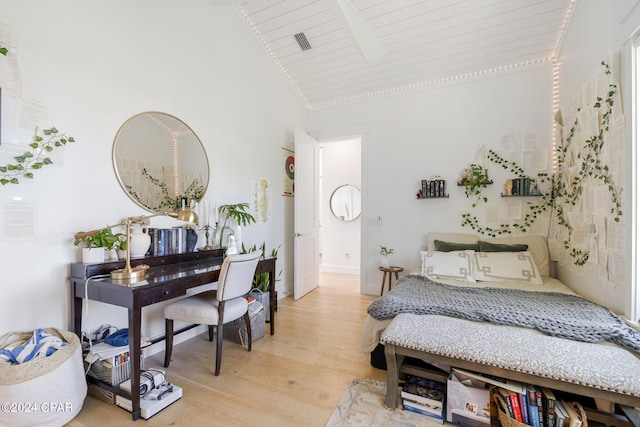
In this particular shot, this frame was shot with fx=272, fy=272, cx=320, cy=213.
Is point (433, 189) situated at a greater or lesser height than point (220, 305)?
greater

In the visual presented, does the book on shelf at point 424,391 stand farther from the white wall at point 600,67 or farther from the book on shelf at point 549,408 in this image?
the white wall at point 600,67

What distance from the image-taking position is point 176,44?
2.44 meters

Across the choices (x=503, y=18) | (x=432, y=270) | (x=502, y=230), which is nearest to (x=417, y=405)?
(x=432, y=270)

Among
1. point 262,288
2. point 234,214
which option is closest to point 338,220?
point 262,288

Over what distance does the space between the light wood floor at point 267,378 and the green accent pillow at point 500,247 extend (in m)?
1.62

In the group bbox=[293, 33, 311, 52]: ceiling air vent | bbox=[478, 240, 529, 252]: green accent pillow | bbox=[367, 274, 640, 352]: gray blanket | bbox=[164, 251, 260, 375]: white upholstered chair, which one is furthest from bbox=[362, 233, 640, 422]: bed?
bbox=[293, 33, 311, 52]: ceiling air vent

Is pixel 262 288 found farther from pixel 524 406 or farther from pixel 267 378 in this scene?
pixel 524 406

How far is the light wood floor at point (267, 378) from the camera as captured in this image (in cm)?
156

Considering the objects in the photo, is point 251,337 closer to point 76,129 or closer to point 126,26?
point 76,129

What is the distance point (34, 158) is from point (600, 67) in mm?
3870

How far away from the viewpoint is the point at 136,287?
1.56 metres

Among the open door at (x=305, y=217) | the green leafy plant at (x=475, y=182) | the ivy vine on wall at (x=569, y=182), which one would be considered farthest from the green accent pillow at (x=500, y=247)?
the open door at (x=305, y=217)

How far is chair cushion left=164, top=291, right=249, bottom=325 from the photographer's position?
1966mm

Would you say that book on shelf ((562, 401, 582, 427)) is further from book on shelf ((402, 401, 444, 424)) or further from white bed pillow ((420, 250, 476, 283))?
white bed pillow ((420, 250, 476, 283))
